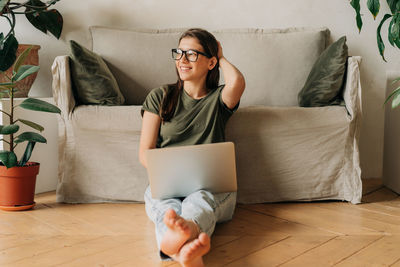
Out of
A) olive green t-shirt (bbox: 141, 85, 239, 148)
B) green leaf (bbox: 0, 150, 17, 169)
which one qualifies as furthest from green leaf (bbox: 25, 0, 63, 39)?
olive green t-shirt (bbox: 141, 85, 239, 148)

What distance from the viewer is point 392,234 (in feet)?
5.25

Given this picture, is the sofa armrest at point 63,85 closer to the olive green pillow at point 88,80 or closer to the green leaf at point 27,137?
the olive green pillow at point 88,80

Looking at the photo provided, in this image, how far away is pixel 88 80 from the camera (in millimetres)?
2041

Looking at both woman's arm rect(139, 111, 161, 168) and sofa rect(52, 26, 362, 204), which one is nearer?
woman's arm rect(139, 111, 161, 168)

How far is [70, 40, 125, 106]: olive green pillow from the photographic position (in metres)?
2.03

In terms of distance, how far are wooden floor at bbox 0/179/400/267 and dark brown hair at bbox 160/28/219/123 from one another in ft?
1.52

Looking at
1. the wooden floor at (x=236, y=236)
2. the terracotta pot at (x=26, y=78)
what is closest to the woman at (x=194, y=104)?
the wooden floor at (x=236, y=236)

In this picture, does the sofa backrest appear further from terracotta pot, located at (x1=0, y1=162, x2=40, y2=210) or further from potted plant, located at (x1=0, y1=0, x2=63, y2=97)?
terracotta pot, located at (x1=0, y1=162, x2=40, y2=210)

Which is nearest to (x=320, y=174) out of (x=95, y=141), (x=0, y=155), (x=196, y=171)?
(x=196, y=171)

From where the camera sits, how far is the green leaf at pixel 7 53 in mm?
2067

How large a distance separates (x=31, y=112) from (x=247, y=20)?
1.41 m

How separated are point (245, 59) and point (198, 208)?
134 centimetres

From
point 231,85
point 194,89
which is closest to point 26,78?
point 194,89

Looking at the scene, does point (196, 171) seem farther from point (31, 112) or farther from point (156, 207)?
point (31, 112)
